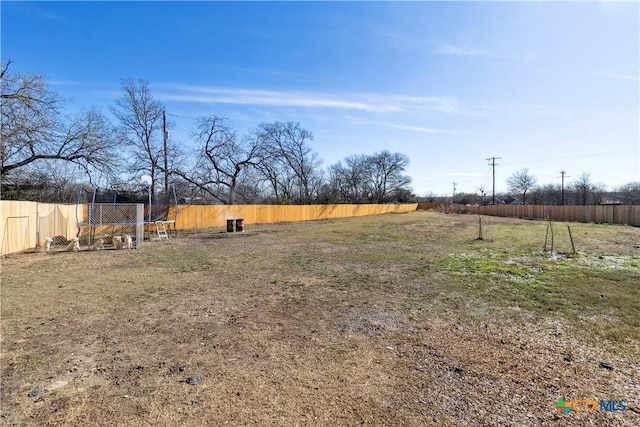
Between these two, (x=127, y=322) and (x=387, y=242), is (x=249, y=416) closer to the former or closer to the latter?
(x=127, y=322)

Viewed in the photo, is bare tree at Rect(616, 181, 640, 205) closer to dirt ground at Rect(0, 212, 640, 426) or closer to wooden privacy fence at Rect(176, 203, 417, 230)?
wooden privacy fence at Rect(176, 203, 417, 230)

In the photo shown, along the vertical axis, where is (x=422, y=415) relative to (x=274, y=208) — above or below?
below

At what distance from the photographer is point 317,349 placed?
3.33 meters

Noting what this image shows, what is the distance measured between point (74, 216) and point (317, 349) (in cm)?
1520

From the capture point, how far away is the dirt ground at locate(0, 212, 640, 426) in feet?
→ 7.63

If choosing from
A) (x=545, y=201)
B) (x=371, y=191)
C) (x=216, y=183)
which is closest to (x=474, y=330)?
(x=216, y=183)

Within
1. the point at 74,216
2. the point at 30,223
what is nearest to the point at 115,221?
the point at 30,223

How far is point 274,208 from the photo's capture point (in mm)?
26797

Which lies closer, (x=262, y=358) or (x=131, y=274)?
(x=262, y=358)

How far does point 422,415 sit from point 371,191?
5967 centimetres

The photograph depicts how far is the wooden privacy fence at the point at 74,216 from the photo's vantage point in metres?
9.70

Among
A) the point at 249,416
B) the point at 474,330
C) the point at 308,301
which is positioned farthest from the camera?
the point at 308,301

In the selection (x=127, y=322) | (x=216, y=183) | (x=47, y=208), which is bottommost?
(x=127, y=322)

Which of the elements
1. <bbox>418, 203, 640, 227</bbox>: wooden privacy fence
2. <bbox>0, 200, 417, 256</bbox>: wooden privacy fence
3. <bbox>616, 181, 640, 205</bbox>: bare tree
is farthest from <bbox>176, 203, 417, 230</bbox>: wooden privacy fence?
<bbox>616, 181, 640, 205</bbox>: bare tree
